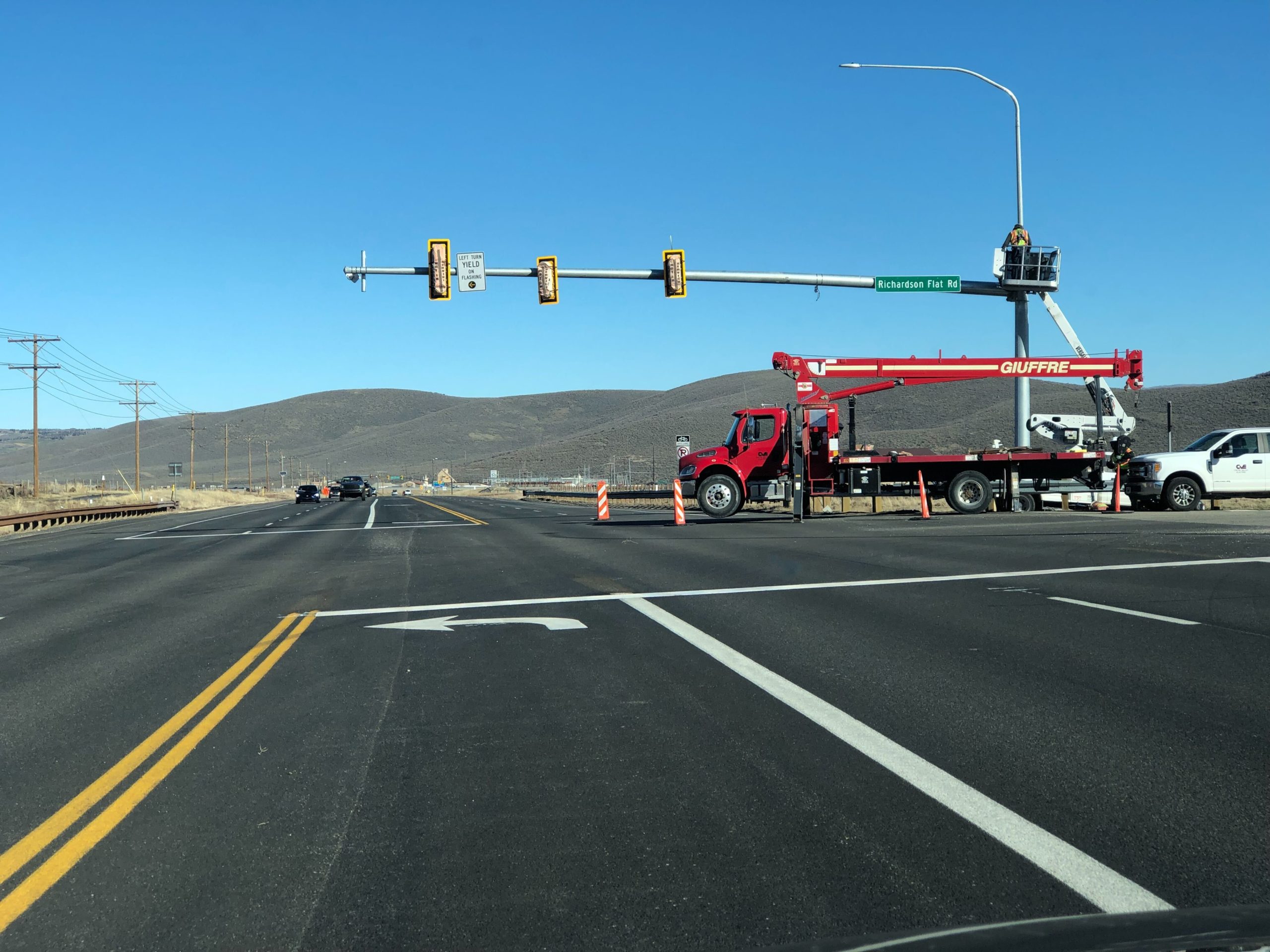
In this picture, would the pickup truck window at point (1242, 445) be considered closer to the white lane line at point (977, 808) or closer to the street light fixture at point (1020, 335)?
the street light fixture at point (1020, 335)

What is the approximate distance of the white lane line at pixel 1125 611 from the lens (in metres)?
10.0

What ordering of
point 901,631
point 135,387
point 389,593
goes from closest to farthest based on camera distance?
point 901,631
point 389,593
point 135,387

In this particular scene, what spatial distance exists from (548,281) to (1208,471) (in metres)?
17.0

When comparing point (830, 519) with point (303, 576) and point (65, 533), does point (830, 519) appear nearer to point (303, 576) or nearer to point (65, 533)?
point (303, 576)

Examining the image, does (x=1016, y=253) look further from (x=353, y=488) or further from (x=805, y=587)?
(x=353, y=488)

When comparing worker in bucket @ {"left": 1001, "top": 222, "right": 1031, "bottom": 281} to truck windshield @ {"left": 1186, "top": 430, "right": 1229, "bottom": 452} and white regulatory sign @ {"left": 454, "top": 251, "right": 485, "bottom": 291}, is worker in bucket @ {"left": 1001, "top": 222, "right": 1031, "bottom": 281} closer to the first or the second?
truck windshield @ {"left": 1186, "top": 430, "right": 1229, "bottom": 452}

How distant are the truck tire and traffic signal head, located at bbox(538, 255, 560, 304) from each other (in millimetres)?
11356

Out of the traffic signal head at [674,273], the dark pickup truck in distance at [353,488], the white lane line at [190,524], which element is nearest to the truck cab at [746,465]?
the traffic signal head at [674,273]

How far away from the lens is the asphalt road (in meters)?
3.98

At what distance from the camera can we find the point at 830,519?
29516 mm

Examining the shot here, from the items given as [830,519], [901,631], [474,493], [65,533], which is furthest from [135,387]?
[901,631]

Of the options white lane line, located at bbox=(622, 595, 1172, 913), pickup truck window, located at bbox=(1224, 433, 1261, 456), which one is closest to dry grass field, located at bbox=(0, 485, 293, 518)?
pickup truck window, located at bbox=(1224, 433, 1261, 456)

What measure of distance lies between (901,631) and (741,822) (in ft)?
17.7

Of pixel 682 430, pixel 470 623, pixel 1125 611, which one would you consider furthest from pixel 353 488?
pixel 1125 611
